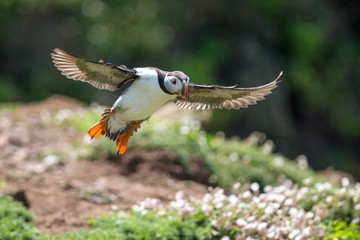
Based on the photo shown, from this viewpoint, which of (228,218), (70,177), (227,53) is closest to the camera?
(228,218)

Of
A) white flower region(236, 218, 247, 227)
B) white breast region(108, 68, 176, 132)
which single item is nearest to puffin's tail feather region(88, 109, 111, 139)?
white breast region(108, 68, 176, 132)

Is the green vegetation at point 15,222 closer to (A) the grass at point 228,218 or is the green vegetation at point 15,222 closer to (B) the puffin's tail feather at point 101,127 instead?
(A) the grass at point 228,218

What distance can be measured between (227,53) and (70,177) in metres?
7.44

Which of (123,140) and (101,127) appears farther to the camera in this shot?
(123,140)

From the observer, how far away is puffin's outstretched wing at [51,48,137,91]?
238 inches

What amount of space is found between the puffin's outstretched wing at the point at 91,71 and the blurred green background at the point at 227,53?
283 inches

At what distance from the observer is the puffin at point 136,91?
19.0ft

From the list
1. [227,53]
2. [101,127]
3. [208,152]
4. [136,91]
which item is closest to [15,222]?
[101,127]

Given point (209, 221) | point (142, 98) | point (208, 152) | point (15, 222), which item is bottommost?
point (15, 222)

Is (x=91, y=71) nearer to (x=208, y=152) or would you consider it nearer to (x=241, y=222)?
(x=241, y=222)

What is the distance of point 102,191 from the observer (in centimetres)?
761

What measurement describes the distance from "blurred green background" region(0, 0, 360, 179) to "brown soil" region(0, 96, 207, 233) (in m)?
4.39

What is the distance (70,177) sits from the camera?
318 inches

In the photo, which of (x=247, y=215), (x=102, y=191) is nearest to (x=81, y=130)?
(x=102, y=191)
